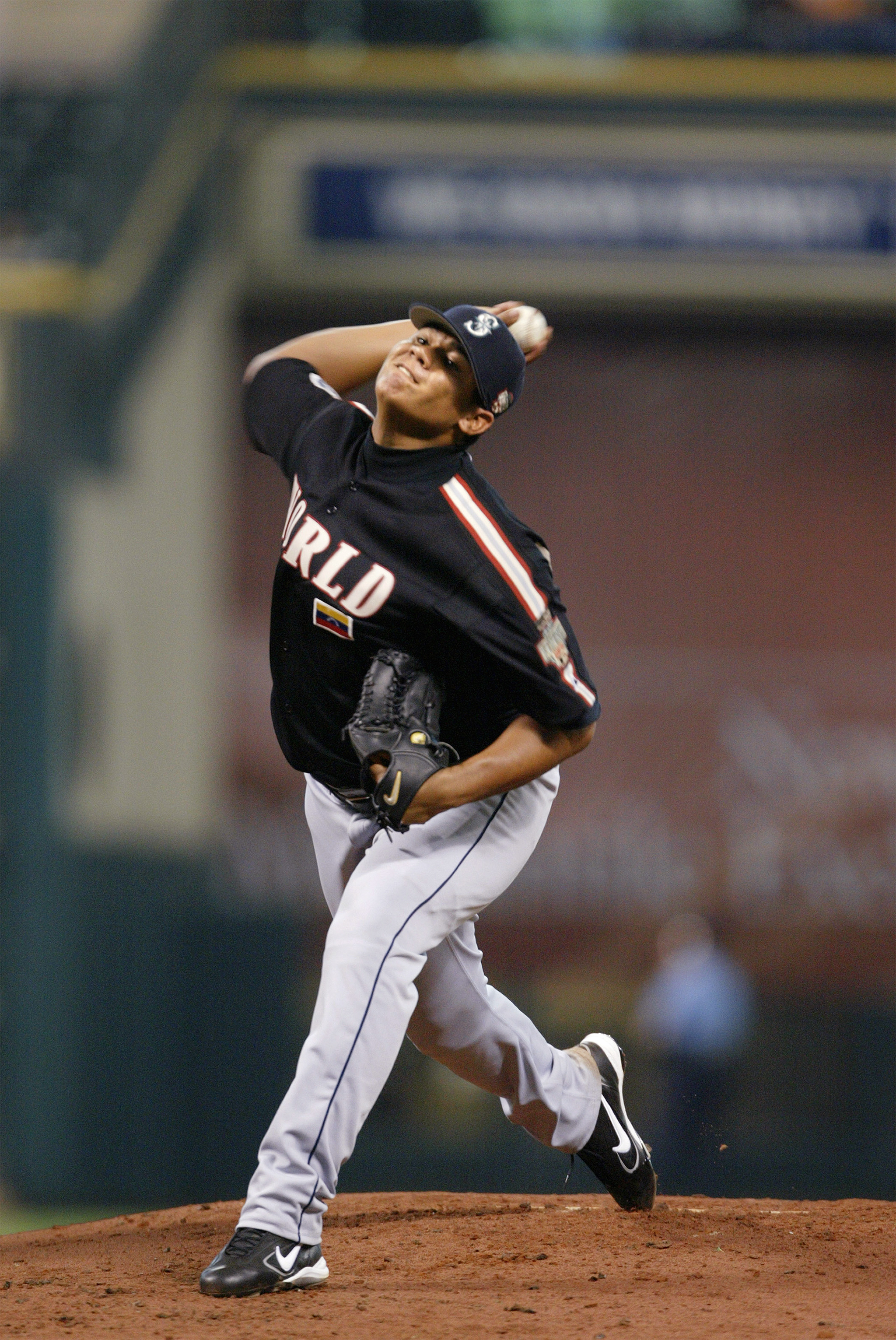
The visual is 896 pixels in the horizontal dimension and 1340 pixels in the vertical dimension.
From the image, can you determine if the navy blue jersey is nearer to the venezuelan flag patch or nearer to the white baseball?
the venezuelan flag patch

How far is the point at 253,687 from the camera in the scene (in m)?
10.5

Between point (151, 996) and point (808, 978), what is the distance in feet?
12.6

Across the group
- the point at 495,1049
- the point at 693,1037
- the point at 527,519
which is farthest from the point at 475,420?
the point at 527,519

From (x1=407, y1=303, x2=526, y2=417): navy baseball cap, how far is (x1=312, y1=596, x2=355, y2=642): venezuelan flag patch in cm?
46

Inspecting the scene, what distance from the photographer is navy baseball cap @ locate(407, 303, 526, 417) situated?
125 inches

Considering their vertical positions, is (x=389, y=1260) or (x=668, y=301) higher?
(x=668, y=301)

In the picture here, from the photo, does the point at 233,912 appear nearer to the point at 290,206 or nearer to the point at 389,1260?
the point at 290,206

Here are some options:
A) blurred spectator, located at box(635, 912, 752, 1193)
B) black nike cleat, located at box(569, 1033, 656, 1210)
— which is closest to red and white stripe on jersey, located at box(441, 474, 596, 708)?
black nike cleat, located at box(569, 1033, 656, 1210)

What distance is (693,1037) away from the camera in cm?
965

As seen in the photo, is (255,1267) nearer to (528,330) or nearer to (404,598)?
(404,598)

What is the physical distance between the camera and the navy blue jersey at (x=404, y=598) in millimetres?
3129

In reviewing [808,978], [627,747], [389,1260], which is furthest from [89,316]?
[389,1260]

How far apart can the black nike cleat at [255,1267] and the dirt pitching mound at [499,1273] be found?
3cm

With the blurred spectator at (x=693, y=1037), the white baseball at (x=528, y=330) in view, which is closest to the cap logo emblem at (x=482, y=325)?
the white baseball at (x=528, y=330)
